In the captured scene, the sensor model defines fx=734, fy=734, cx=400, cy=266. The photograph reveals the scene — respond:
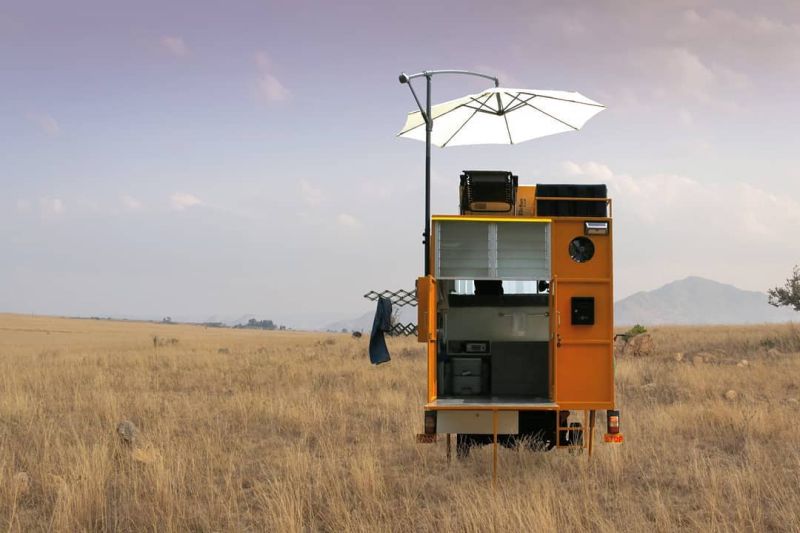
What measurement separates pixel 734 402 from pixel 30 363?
68.3 ft

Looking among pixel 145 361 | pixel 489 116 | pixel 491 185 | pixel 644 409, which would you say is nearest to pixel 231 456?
pixel 491 185

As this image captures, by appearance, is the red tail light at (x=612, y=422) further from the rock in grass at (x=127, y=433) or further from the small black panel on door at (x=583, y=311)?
the rock in grass at (x=127, y=433)

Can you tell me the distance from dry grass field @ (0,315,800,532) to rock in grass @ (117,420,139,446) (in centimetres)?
18

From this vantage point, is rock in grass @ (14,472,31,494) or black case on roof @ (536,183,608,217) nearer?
rock in grass @ (14,472,31,494)

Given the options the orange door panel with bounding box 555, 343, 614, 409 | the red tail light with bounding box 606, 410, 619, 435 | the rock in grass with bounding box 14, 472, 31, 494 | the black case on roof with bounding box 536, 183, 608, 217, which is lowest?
the rock in grass with bounding box 14, 472, 31, 494

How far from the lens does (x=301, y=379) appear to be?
61.1 feet

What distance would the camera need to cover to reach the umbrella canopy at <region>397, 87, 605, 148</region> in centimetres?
1151

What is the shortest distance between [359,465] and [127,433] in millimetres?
3900

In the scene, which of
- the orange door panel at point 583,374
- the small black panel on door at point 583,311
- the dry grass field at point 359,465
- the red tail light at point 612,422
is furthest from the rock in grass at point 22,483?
the red tail light at point 612,422

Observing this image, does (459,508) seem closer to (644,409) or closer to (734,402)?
(644,409)

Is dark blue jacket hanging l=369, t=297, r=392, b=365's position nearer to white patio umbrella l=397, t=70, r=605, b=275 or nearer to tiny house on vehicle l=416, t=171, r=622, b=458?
tiny house on vehicle l=416, t=171, r=622, b=458

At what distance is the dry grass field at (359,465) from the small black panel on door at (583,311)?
179 centimetres

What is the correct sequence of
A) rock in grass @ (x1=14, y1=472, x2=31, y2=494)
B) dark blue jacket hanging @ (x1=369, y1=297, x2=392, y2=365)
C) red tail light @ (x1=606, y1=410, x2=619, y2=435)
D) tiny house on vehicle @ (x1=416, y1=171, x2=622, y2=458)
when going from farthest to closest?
dark blue jacket hanging @ (x1=369, y1=297, x2=392, y2=365) < red tail light @ (x1=606, y1=410, x2=619, y2=435) < tiny house on vehicle @ (x1=416, y1=171, x2=622, y2=458) < rock in grass @ (x1=14, y1=472, x2=31, y2=494)

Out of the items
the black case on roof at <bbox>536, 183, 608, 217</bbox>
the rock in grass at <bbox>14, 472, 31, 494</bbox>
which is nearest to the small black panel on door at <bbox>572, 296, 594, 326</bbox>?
the black case on roof at <bbox>536, 183, 608, 217</bbox>
